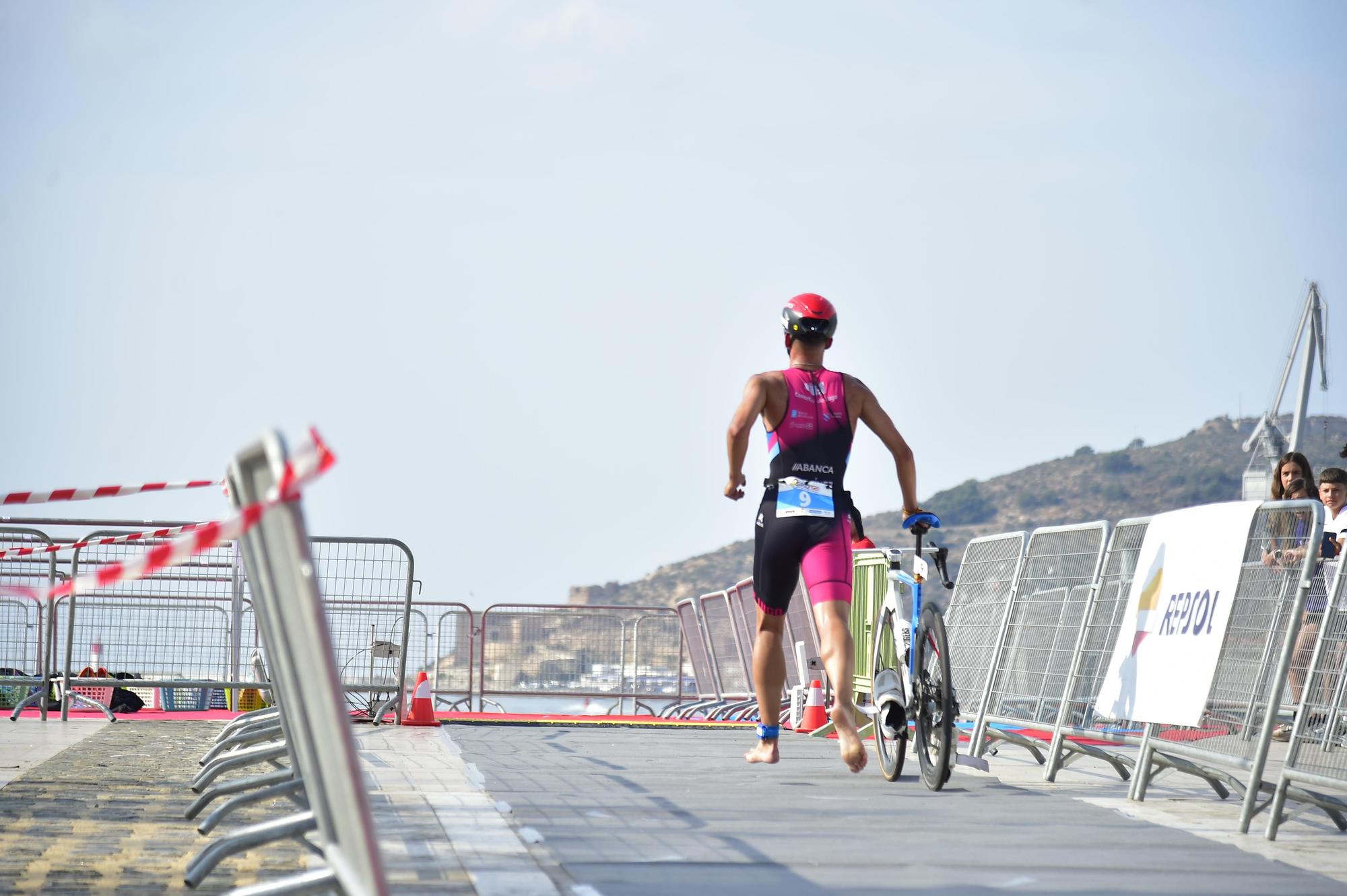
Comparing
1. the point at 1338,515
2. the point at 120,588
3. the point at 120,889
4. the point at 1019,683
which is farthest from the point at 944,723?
the point at 120,588

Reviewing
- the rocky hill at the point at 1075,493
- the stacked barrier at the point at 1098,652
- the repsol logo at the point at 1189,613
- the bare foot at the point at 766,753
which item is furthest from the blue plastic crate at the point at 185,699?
the rocky hill at the point at 1075,493

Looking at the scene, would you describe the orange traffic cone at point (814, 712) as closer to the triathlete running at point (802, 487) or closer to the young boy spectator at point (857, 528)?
the young boy spectator at point (857, 528)

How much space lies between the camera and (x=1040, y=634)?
912 cm

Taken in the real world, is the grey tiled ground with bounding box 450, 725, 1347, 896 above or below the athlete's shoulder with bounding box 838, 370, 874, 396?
below

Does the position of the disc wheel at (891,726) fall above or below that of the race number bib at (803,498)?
below

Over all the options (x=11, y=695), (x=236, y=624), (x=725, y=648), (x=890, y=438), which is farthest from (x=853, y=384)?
(x=725, y=648)

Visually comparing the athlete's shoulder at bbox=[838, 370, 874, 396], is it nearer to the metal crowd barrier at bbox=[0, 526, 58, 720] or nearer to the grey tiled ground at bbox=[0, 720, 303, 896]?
the grey tiled ground at bbox=[0, 720, 303, 896]

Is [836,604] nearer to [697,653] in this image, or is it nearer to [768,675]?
[768,675]

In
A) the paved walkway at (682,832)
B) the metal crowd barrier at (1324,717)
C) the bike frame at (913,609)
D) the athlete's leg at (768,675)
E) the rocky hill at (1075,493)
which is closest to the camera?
the paved walkway at (682,832)

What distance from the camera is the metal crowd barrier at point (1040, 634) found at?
28.8 ft

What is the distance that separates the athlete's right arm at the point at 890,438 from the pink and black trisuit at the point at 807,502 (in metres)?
0.17

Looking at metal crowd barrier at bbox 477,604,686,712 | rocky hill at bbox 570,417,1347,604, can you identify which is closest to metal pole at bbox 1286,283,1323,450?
metal crowd barrier at bbox 477,604,686,712

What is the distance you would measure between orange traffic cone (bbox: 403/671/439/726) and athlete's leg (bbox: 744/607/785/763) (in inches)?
159

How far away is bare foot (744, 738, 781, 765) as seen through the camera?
8492 mm
